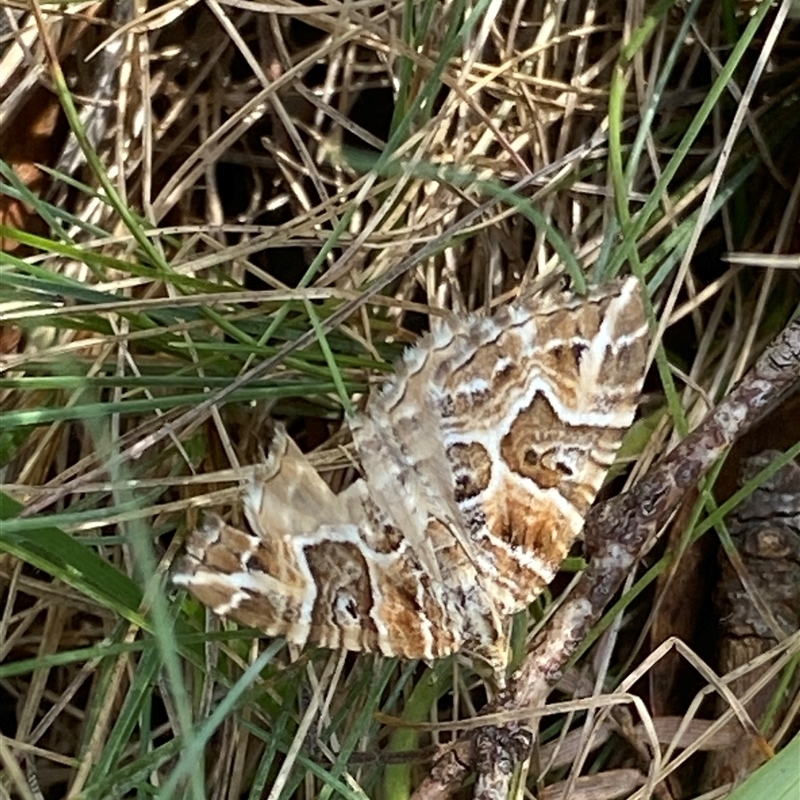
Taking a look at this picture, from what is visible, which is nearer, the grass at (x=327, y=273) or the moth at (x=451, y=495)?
the moth at (x=451, y=495)

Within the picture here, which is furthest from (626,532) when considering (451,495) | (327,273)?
(327,273)

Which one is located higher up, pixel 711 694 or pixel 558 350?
pixel 558 350

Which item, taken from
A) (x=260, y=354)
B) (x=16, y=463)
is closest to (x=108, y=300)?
(x=260, y=354)

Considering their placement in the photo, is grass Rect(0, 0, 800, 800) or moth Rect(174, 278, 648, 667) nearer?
moth Rect(174, 278, 648, 667)

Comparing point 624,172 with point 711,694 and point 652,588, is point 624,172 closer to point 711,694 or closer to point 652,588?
point 652,588

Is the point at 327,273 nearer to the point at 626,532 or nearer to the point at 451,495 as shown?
the point at 451,495
